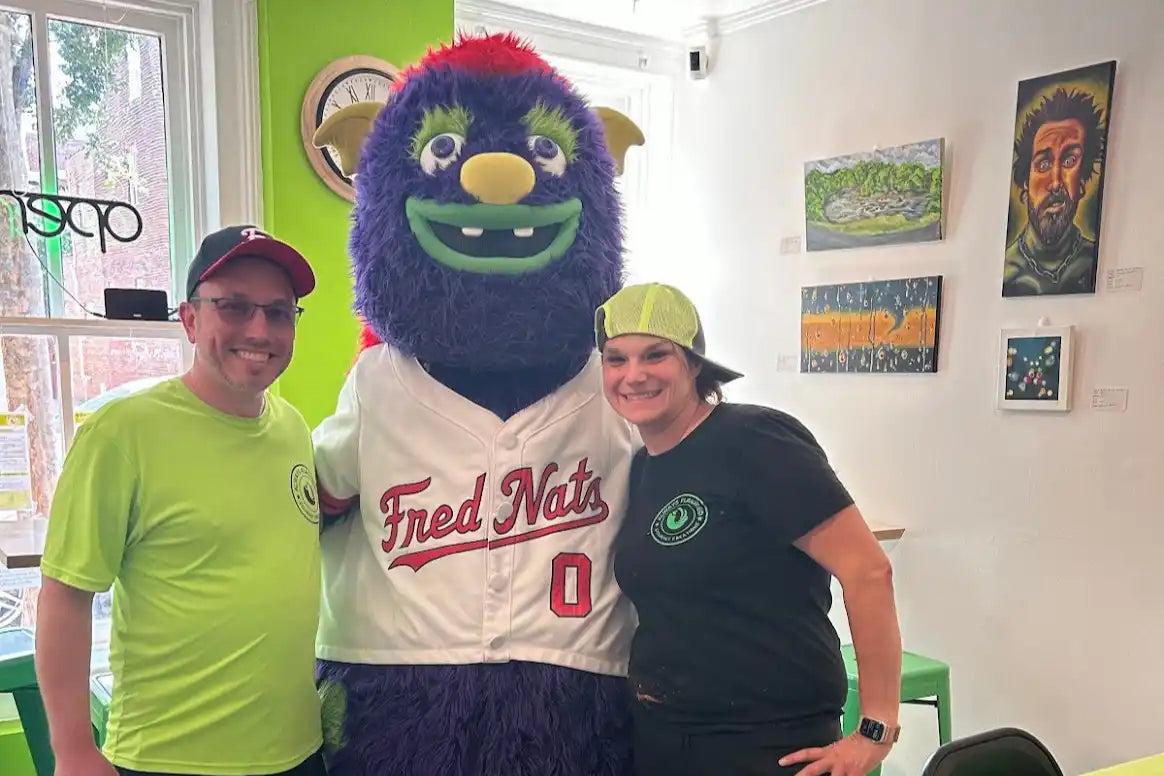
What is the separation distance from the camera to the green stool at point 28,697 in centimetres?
176

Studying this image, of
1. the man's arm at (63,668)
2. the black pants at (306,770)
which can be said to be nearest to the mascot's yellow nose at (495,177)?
the man's arm at (63,668)

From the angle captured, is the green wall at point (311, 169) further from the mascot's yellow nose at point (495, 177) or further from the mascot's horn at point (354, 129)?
the mascot's yellow nose at point (495, 177)

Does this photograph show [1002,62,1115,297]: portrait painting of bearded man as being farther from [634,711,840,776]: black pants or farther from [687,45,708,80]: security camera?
[634,711,840,776]: black pants

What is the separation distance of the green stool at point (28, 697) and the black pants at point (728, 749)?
1355 millimetres

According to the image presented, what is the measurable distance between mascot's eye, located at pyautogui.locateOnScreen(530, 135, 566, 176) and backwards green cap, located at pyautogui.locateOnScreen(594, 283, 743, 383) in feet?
0.67

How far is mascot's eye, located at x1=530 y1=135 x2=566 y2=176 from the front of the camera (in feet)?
4.04

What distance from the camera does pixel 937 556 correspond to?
2652 mm

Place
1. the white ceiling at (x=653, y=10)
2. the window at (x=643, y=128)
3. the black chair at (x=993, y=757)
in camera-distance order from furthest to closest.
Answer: the window at (x=643, y=128), the white ceiling at (x=653, y=10), the black chair at (x=993, y=757)

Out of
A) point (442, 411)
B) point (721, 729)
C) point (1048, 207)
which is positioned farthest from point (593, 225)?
point (1048, 207)

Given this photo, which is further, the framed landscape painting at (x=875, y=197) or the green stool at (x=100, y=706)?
the framed landscape painting at (x=875, y=197)

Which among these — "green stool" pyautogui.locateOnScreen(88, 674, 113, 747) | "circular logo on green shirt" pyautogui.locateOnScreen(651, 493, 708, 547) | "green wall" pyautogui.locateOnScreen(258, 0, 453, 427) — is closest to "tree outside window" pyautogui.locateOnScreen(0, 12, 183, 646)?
"green wall" pyautogui.locateOnScreen(258, 0, 453, 427)

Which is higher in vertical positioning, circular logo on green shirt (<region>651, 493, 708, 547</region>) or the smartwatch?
circular logo on green shirt (<region>651, 493, 708, 547</region>)

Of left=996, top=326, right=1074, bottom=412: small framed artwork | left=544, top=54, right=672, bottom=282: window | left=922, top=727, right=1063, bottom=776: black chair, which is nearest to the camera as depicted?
left=922, top=727, right=1063, bottom=776: black chair

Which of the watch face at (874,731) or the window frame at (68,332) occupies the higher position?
the window frame at (68,332)
